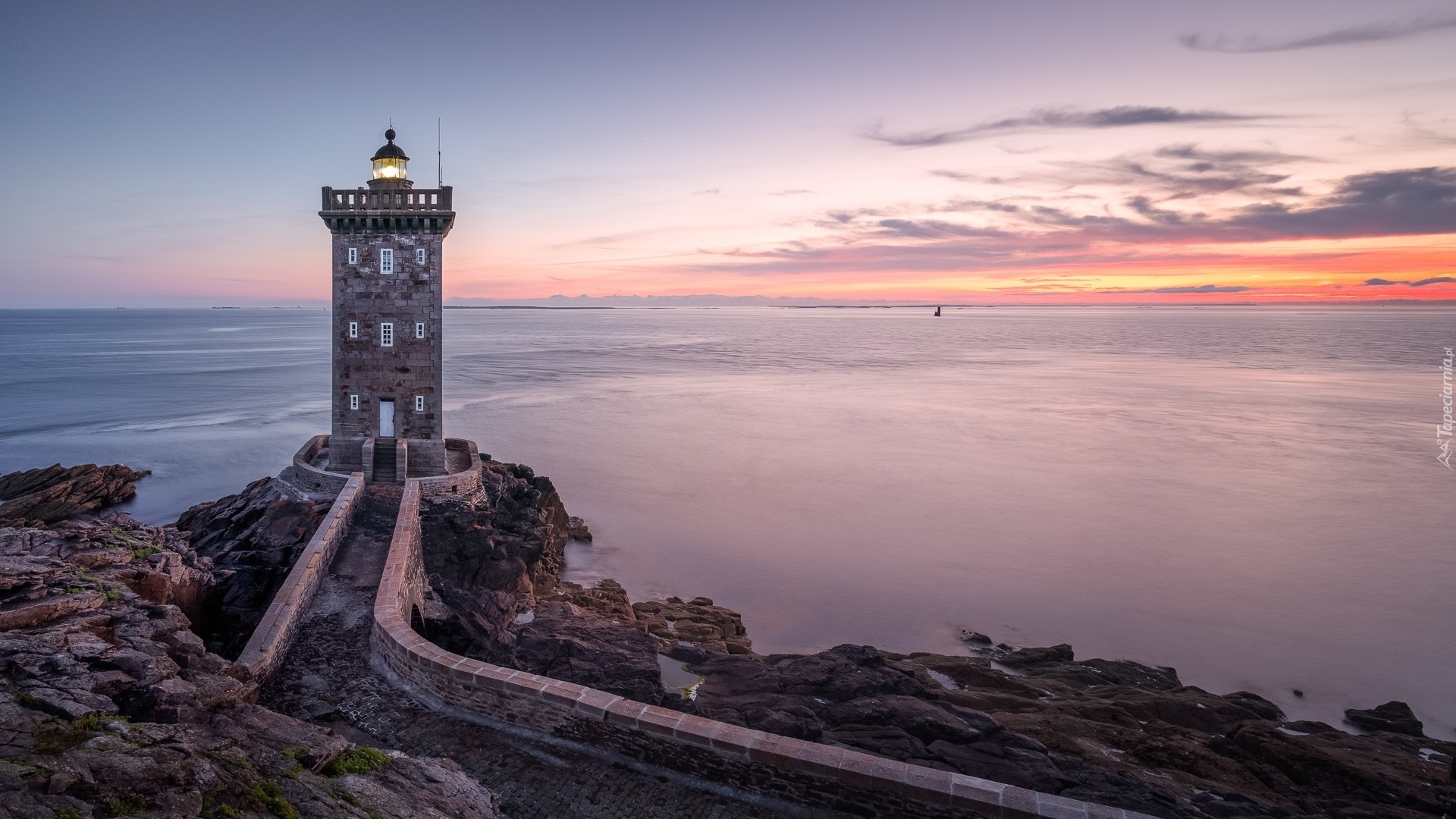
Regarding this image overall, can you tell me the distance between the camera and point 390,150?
67.8ft

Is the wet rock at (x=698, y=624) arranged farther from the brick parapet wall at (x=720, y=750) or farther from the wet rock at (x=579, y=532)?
the brick parapet wall at (x=720, y=750)

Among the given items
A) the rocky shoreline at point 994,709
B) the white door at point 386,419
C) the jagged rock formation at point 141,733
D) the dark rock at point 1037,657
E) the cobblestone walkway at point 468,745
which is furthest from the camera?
the white door at point 386,419

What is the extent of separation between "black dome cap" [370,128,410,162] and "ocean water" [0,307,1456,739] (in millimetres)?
12140

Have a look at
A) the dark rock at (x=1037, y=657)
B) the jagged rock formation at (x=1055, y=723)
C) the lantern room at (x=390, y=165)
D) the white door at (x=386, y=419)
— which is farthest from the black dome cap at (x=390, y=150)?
the dark rock at (x=1037, y=657)

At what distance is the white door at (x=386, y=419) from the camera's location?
21.2 metres

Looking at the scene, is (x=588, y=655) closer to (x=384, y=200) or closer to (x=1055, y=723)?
(x=1055, y=723)

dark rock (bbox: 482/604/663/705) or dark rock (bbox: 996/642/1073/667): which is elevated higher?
dark rock (bbox: 482/604/663/705)

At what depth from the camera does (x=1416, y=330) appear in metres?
149

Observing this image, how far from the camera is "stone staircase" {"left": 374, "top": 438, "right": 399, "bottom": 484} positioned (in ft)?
65.7

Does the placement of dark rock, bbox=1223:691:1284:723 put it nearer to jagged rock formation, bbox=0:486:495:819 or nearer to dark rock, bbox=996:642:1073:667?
dark rock, bbox=996:642:1073:667

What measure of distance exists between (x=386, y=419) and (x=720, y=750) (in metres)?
16.3

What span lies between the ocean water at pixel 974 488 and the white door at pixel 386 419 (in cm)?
640

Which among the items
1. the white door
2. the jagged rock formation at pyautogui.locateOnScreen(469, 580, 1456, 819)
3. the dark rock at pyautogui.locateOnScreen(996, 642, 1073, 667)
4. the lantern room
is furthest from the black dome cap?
the dark rock at pyautogui.locateOnScreen(996, 642, 1073, 667)

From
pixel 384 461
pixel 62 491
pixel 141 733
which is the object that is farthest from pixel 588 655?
pixel 62 491
